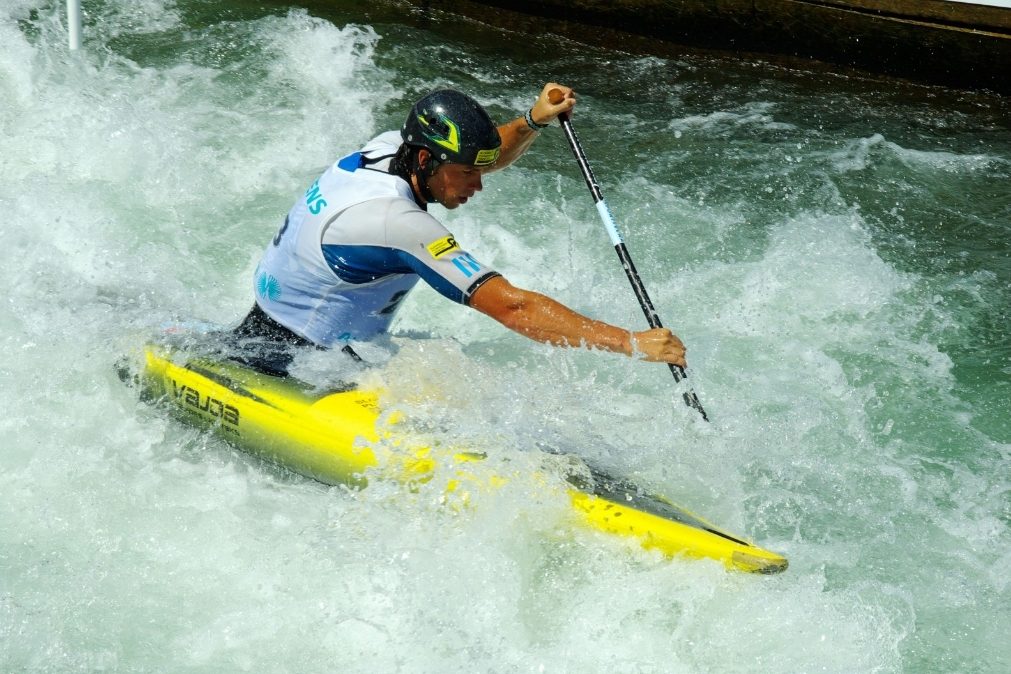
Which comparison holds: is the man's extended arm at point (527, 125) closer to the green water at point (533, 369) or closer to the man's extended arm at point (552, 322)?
the green water at point (533, 369)

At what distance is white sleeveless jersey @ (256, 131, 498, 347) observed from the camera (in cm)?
362

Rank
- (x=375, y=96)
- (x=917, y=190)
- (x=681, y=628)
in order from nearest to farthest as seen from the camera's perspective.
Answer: (x=681, y=628) → (x=917, y=190) → (x=375, y=96)

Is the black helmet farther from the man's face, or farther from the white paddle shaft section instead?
the white paddle shaft section

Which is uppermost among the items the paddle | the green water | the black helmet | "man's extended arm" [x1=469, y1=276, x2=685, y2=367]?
the black helmet

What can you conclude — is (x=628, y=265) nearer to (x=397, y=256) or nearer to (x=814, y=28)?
(x=397, y=256)

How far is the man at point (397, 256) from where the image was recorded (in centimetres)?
362

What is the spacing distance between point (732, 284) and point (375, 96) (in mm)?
3076

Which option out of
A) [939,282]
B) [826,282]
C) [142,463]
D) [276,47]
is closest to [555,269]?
[826,282]

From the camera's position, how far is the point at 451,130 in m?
3.72

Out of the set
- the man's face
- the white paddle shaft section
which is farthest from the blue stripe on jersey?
the white paddle shaft section

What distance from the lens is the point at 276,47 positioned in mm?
8125

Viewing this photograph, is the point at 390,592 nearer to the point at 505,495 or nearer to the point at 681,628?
the point at 505,495

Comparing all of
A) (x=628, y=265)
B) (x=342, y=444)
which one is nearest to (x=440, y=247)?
(x=342, y=444)

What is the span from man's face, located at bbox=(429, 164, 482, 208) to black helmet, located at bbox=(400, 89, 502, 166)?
0.03m
